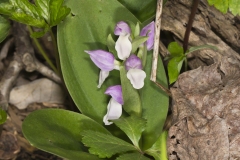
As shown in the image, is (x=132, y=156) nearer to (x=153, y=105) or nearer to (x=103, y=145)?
(x=103, y=145)

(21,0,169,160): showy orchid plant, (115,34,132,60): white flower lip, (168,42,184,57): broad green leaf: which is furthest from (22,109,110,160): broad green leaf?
(168,42,184,57): broad green leaf

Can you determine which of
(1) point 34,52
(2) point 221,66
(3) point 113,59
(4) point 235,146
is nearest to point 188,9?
(2) point 221,66

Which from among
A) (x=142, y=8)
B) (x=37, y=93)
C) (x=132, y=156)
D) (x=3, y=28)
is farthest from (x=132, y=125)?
(x=37, y=93)

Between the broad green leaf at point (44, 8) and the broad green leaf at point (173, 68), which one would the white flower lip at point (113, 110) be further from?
the broad green leaf at point (44, 8)

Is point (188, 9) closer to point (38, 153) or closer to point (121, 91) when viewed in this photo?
point (121, 91)

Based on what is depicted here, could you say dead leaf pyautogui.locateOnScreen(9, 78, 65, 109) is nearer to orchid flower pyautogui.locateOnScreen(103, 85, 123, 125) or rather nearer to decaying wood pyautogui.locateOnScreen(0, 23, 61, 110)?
decaying wood pyautogui.locateOnScreen(0, 23, 61, 110)

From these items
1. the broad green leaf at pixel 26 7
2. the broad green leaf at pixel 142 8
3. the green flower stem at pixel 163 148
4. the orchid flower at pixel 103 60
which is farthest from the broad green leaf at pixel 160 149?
the broad green leaf at pixel 26 7
